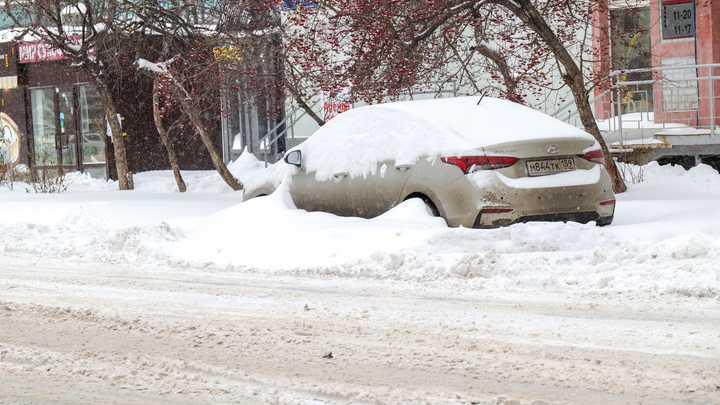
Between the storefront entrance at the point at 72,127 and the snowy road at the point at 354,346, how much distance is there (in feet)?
52.4

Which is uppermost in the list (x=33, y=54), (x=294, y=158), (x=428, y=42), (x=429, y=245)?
(x=33, y=54)

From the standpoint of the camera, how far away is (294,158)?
30.6 feet

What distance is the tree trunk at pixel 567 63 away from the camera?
37.0ft

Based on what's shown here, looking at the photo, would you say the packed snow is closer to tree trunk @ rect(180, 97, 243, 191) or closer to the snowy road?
the snowy road

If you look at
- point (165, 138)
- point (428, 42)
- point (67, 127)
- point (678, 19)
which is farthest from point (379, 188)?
point (67, 127)

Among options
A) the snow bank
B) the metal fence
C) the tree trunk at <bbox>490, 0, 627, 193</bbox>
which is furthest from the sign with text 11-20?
the tree trunk at <bbox>490, 0, 627, 193</bbox>

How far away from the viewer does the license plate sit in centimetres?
736

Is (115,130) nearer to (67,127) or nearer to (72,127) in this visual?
(72,127)

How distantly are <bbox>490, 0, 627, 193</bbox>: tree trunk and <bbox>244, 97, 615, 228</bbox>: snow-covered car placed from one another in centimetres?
305

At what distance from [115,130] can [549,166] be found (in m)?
13.2

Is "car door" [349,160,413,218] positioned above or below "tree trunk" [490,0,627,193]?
below

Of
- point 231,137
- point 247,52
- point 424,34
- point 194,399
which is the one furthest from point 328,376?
point 231,137

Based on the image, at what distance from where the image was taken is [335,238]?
801 cm

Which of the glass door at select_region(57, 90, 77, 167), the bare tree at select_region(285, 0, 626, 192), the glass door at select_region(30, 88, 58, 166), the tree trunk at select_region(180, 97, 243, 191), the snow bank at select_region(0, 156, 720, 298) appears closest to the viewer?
the snow bank at select_region(0, 156, 720, 298)
